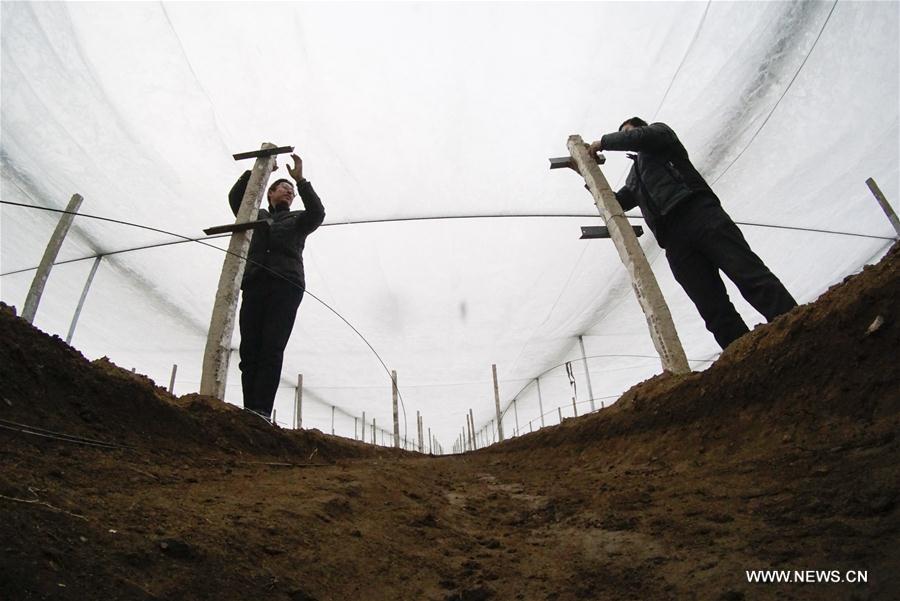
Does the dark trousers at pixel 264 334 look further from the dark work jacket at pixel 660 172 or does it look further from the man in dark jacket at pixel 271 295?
the dark work jacket at pixel 660 172

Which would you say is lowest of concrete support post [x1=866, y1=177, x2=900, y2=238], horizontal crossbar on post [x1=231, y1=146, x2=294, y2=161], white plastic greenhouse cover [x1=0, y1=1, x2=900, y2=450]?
horizontal crossbar on post [x1=231, y1=146, x2=294, y2=161]

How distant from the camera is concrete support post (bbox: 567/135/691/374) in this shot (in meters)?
2.26

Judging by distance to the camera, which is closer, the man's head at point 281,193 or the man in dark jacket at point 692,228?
the man in dark jacket at point 692,228

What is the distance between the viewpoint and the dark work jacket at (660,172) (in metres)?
2.32

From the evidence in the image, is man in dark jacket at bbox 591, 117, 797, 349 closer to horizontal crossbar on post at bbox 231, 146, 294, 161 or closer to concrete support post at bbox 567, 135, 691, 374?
concrete support post at bbox 567, 135, 691, 374

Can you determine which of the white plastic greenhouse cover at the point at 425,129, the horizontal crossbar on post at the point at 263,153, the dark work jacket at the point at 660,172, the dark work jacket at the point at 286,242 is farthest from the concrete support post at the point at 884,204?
the horizontal crossbar on post at the point at 263,153

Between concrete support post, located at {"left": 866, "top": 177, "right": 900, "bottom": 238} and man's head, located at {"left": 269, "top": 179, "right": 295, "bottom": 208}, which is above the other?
concrete support post, located at {"left": 866, "top": 177, "right": 900, "bottom": 238}

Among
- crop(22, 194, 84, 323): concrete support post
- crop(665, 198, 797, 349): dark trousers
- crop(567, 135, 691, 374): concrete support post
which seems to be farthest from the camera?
crop(22, 194, 84, 323): concrete support post

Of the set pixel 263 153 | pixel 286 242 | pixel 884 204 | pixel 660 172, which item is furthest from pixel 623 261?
pixel 884 204

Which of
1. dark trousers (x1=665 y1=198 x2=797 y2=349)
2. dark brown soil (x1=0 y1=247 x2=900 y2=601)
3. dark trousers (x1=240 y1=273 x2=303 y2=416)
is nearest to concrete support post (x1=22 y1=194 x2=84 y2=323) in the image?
dark trousers (x1=240 y1=273 x2=303 y2=416)

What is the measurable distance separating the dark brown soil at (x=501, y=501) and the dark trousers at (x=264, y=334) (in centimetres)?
50

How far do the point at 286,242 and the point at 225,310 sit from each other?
60 cm

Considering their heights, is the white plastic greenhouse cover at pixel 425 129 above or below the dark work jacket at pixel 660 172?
above

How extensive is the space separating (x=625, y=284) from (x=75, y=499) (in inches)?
278
